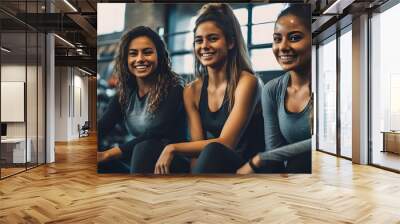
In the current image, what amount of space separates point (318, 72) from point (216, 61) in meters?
5.95

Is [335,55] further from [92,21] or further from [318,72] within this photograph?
[92,21]

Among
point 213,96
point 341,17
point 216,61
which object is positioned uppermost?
point 341,17

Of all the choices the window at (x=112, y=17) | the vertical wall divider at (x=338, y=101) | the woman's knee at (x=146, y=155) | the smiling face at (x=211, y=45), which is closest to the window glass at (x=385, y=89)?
the vertical wall divider at (x=338, y=101)

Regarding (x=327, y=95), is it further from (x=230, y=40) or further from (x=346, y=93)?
(x=230, y=40)

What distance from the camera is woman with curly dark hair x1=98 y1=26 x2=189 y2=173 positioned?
6.36 metres

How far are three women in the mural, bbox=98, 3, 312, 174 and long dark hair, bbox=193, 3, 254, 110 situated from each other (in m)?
0.02

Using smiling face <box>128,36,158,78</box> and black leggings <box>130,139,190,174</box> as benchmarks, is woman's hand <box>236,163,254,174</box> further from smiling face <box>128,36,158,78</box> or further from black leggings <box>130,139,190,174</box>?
smiling face <box>128,36,158,78</box>

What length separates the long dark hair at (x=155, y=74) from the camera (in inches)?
251

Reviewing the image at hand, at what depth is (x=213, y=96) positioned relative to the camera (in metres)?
6.34

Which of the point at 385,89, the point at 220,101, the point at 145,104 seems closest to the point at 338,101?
the point at 385,89

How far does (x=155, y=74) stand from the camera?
6.38 metres

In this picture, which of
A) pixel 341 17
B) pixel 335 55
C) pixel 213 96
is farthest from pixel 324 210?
pixel 335 55

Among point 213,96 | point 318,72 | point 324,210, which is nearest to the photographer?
point 324,210

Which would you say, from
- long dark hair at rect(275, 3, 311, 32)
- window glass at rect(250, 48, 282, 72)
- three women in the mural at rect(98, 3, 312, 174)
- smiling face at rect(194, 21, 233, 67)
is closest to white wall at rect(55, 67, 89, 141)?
three women in the mural at rect(98, 3, 312, 174)
